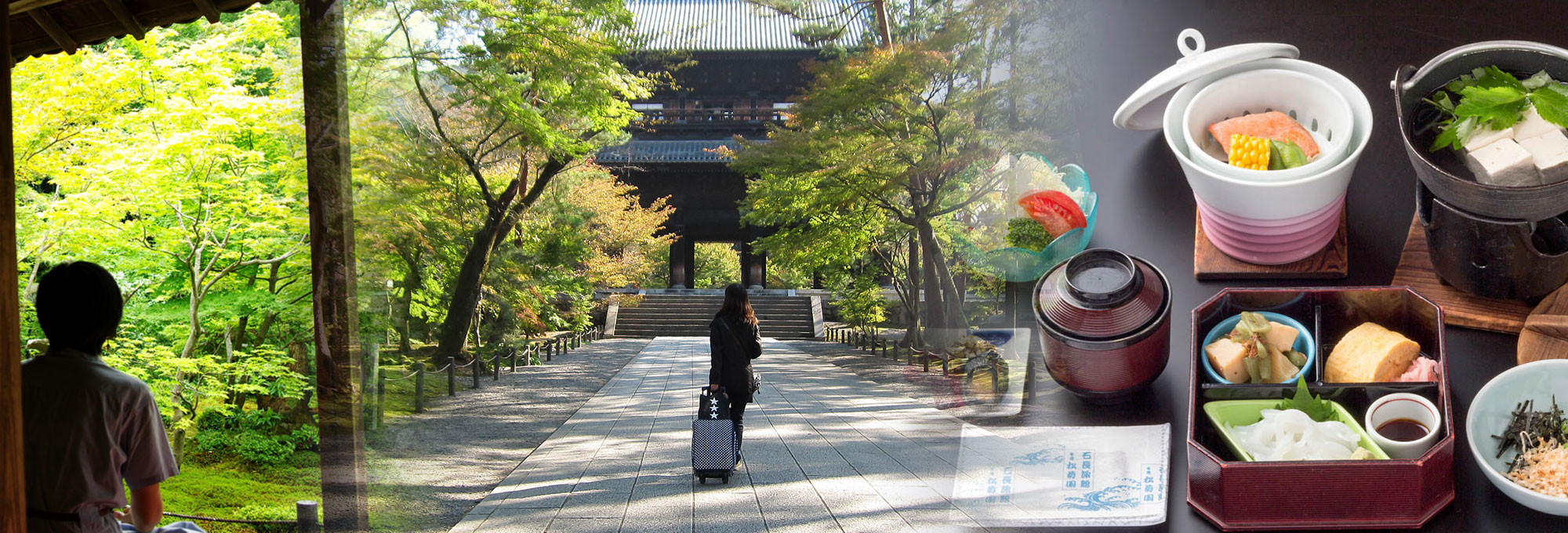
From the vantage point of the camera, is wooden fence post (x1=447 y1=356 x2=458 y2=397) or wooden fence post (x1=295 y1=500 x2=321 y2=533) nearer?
wooden fence post (x1=295 y1=500 x2=321 y2=533)

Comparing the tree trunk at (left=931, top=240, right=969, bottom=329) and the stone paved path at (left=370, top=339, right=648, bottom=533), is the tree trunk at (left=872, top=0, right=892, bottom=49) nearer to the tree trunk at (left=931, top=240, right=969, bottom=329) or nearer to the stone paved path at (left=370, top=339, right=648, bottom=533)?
the tree trunk at (left=931, top=240, right=969, bottom=329)

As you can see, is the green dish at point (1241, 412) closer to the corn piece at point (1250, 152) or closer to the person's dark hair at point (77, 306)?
the corn piece at point (1250, 152)

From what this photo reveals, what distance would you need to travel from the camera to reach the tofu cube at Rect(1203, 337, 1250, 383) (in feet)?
4.89

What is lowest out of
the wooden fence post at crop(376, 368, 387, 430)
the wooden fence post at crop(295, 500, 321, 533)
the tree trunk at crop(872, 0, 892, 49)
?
the wooden fence post at crop(295, 500, 321, 533)

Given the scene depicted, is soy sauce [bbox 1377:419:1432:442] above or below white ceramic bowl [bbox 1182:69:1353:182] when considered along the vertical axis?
below

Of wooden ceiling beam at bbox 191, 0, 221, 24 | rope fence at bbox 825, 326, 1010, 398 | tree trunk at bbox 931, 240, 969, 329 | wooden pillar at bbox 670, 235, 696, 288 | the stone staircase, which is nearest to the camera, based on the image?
wooden ceiling beam at bbox 191, 0, 221, 24

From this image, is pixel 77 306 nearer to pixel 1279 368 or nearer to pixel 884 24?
pixel 1279 368

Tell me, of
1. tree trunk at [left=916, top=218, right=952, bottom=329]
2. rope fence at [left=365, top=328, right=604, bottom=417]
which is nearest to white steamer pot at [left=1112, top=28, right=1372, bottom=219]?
tree trunk at [left=916, top=218, right=952, bottom=329]

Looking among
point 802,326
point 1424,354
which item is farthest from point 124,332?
point 1424,354

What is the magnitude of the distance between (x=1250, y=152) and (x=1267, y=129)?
0.37ft

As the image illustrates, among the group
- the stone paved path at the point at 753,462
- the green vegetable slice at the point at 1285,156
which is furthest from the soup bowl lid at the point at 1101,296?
the stone paved path at the point at 753,462

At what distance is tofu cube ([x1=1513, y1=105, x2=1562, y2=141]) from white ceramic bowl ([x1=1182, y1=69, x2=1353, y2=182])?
31 cm

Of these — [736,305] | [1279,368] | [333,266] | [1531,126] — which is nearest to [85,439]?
[333,266]

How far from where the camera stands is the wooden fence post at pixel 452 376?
416cm
